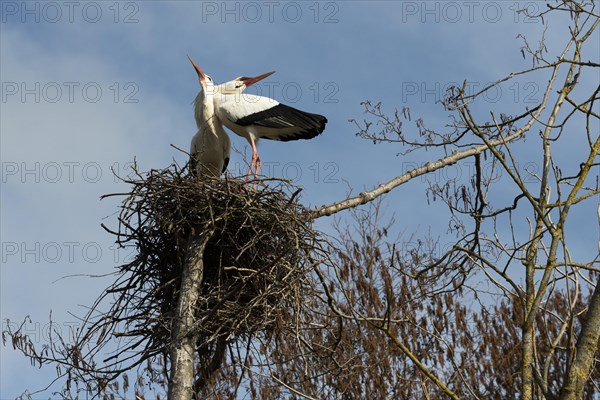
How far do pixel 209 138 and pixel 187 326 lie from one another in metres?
2.48

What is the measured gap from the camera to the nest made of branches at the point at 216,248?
6445mm

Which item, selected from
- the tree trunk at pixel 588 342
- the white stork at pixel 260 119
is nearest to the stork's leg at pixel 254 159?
the white stork at pixel 260 119

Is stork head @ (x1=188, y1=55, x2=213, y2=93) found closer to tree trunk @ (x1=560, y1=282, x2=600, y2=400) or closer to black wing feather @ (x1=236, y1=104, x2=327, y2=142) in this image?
black wing feather @ (x1=236, y1=104, x2=327, y2=142)

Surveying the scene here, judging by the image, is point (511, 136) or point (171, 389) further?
point (511, 136)

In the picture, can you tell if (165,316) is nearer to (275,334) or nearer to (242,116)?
(275,334)

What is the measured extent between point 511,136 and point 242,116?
2706mm

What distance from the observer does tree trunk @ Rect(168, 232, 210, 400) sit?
6008mm

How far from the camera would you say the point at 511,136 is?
21.3 feet

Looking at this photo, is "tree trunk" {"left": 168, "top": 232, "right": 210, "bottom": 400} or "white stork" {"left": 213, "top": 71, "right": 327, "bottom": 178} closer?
"tree trunk" {"left": 168, "top": 232, "right": 210, "bottom": 400}

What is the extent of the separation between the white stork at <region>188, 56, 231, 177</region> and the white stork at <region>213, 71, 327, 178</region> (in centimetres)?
8

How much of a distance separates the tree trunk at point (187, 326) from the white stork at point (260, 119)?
187 cm

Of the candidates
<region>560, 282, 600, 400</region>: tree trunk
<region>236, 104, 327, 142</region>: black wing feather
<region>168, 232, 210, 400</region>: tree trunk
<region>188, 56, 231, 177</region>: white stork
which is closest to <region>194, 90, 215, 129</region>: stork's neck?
<region>188, 56, 231, 177</region>: white stork

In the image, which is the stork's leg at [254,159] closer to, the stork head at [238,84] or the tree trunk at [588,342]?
the stork head at [238,84]

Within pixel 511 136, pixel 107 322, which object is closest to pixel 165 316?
pixel 107 322
